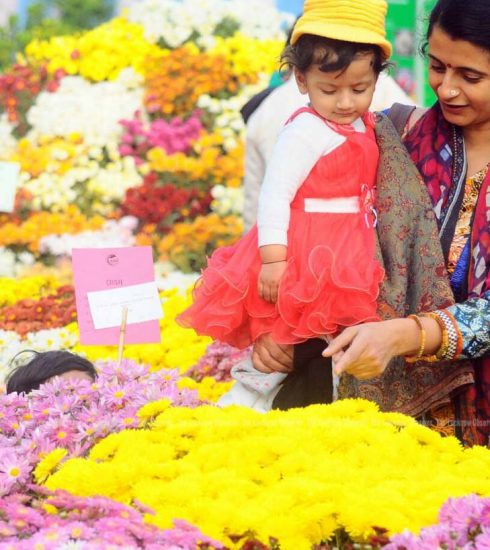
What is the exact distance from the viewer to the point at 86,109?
808 cm

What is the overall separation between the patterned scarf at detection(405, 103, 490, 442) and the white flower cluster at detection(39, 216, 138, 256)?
13.6 ft

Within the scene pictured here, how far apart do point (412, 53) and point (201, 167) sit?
1.73 metres

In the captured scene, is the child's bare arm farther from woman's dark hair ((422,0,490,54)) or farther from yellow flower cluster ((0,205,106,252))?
yellow flower cluster ((0,205,106,252))

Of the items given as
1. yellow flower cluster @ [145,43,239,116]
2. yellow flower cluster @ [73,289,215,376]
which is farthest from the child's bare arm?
yellow flower cluster @ [145,43,239,116]

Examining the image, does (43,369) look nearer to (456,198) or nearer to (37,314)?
(456,198)

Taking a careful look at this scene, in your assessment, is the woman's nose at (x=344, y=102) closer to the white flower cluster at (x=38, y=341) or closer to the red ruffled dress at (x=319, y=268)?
the red ruffled dress at (x=319, y=268)

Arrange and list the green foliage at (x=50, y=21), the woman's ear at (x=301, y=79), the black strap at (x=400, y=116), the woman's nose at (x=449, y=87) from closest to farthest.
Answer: the woman's nose at (x=449, y=87) < the woman's ear at (x=301, y=79) < the black strap at (x=400, y=116) < the green foliage at (x=50, y=21)

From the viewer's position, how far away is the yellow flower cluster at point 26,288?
612 centimetres

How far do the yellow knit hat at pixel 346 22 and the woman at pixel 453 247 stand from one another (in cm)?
14

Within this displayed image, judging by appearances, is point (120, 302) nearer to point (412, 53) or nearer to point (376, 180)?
point (376, 180)

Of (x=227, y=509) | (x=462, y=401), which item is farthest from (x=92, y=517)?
(x=462, y=401)

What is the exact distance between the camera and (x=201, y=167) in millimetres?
7551

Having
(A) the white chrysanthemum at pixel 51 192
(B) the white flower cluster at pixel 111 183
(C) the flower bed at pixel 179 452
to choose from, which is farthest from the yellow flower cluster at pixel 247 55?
(A) the white chrysanthemum at pixel 51 192

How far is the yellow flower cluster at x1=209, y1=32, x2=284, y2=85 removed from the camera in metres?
8.25
